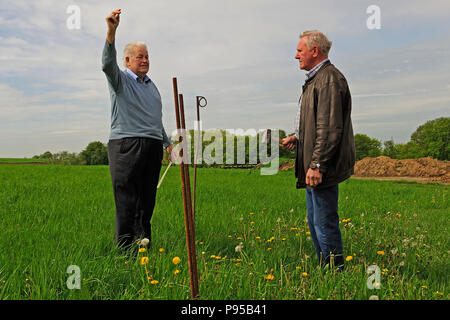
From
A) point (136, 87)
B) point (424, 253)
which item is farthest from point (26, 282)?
point (424, 253)

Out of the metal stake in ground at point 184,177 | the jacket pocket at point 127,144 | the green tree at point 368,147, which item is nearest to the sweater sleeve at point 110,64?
the jacket pocket at point 127,144

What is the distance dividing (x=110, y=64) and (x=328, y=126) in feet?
6.54

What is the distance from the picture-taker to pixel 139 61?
3.54 meters

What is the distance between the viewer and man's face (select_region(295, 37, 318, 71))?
3.04 metres

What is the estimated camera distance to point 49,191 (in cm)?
838

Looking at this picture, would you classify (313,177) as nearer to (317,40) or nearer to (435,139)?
(317,40)

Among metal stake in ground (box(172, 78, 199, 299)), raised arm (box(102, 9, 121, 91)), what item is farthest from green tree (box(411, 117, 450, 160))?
metal stake in ground (box(172, 78, 199, 299))

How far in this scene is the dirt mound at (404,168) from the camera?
1773 cm

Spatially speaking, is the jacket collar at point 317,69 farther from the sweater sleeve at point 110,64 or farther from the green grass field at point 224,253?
the sweater sleeve at point 110,64

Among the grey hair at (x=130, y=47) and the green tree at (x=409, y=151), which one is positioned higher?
the grey hair at (x=130, y=47)

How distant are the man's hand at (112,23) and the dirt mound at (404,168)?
58.7 feet

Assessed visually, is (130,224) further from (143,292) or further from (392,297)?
(392,297)

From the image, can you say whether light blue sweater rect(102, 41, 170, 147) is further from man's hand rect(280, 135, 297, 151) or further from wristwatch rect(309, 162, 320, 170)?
wristwatch rect(309, 162, 320, 170)
